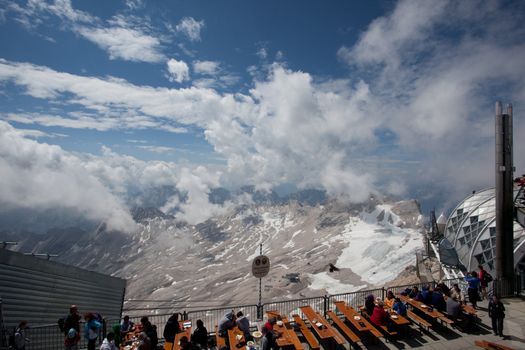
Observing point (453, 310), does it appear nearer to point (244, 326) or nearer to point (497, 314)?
point (497, 314)

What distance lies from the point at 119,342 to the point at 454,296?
1700cm

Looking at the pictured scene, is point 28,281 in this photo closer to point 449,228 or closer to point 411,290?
point 411,290

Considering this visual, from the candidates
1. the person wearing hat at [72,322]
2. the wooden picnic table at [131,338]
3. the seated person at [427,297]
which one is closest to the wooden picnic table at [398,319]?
the seated person at [427,297]

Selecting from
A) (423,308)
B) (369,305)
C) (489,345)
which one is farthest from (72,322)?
(489,345)

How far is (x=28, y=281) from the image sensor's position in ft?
58.7

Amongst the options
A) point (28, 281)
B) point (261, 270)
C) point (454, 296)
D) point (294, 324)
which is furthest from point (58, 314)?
point (454, 296)

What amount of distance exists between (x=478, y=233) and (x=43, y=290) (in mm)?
41200

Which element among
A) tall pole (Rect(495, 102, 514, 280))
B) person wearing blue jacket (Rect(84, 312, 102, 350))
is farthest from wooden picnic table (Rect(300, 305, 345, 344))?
tall pole (Rect(495, 102, 514, 280))

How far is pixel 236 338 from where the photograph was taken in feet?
44.6

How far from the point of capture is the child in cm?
1412

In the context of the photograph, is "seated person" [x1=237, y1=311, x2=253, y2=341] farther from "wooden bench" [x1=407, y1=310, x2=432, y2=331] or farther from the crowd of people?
"wooden bench" [x1=407, y1=310, x2=432, y2=331]

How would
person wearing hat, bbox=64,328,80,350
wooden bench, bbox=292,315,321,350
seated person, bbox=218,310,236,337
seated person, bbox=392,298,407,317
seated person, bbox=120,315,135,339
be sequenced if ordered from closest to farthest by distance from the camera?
person wearing hat, bbox=64,328,80,350, wooden bench, bbox=292,315,321,350, seated person, bbox=218,310,236,337, seated person, bbox=120,315,135,339, seated person, bbox=392,298,407,317

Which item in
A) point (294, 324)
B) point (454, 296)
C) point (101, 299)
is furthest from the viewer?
point (101, 299)

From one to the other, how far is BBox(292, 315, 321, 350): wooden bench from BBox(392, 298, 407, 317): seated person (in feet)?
15.0
